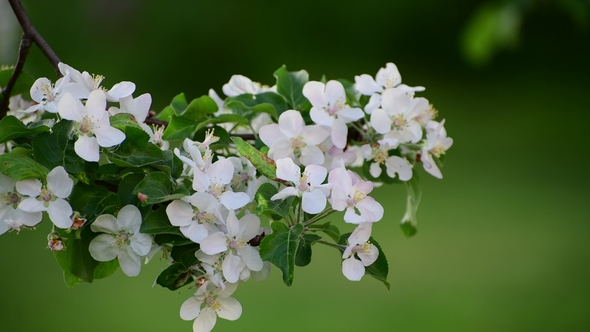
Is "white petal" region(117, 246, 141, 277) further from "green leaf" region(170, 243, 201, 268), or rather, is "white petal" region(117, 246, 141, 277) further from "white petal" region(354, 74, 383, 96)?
"white petal" region(354, 74, 383, 96)

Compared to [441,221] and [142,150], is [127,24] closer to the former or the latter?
[441,221]

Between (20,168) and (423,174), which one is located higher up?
(20,168)

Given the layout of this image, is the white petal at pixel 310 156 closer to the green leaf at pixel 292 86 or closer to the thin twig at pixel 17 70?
the green leaf at pixel 292 86

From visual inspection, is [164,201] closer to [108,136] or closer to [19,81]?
[108,136]

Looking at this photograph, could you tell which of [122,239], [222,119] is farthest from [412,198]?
[122,239]

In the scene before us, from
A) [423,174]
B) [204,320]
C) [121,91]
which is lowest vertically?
[423,174]

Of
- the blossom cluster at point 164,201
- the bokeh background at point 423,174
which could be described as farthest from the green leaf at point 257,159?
the bokeh background at point 423,174

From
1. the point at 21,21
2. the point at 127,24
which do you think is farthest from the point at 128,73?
the point at 21,21
